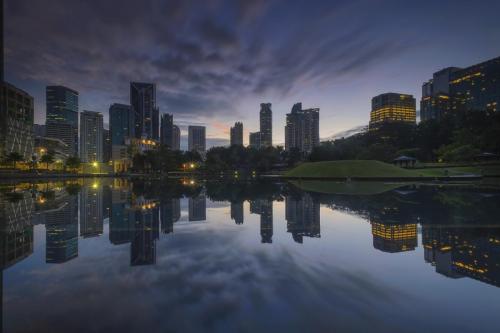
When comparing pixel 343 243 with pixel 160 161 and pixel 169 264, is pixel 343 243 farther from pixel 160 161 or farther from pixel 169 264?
pixel 160 161

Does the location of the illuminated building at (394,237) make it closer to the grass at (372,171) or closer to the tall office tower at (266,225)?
the tall office tower at (266,225)

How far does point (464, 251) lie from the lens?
732 centimetres

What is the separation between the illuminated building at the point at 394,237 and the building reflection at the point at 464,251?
1.20 feet

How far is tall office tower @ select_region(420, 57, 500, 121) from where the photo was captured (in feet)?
497

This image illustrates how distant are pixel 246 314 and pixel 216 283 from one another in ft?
4.54

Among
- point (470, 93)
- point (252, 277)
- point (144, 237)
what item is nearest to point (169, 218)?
point (144, 237)

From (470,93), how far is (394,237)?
21208cm

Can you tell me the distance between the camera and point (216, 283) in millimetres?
5305

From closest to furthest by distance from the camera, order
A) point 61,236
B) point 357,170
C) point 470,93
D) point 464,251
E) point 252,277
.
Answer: point 252,277
point 464,251
point 61,236
point 357,170
point 470,93

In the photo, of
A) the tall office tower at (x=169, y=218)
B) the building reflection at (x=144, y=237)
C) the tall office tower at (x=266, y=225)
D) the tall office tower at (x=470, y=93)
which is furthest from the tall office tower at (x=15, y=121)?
the tall office tower at (x=470, y=93)

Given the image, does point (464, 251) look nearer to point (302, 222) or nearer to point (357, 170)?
point (302, 222)

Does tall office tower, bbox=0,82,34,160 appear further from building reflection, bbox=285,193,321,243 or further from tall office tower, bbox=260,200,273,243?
building reflection, bbox=285,193,321,243

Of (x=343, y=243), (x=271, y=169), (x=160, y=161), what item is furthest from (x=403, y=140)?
(x=343, y=243)

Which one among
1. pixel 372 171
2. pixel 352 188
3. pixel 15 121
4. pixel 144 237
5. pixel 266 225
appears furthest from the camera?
pixel 15 121
